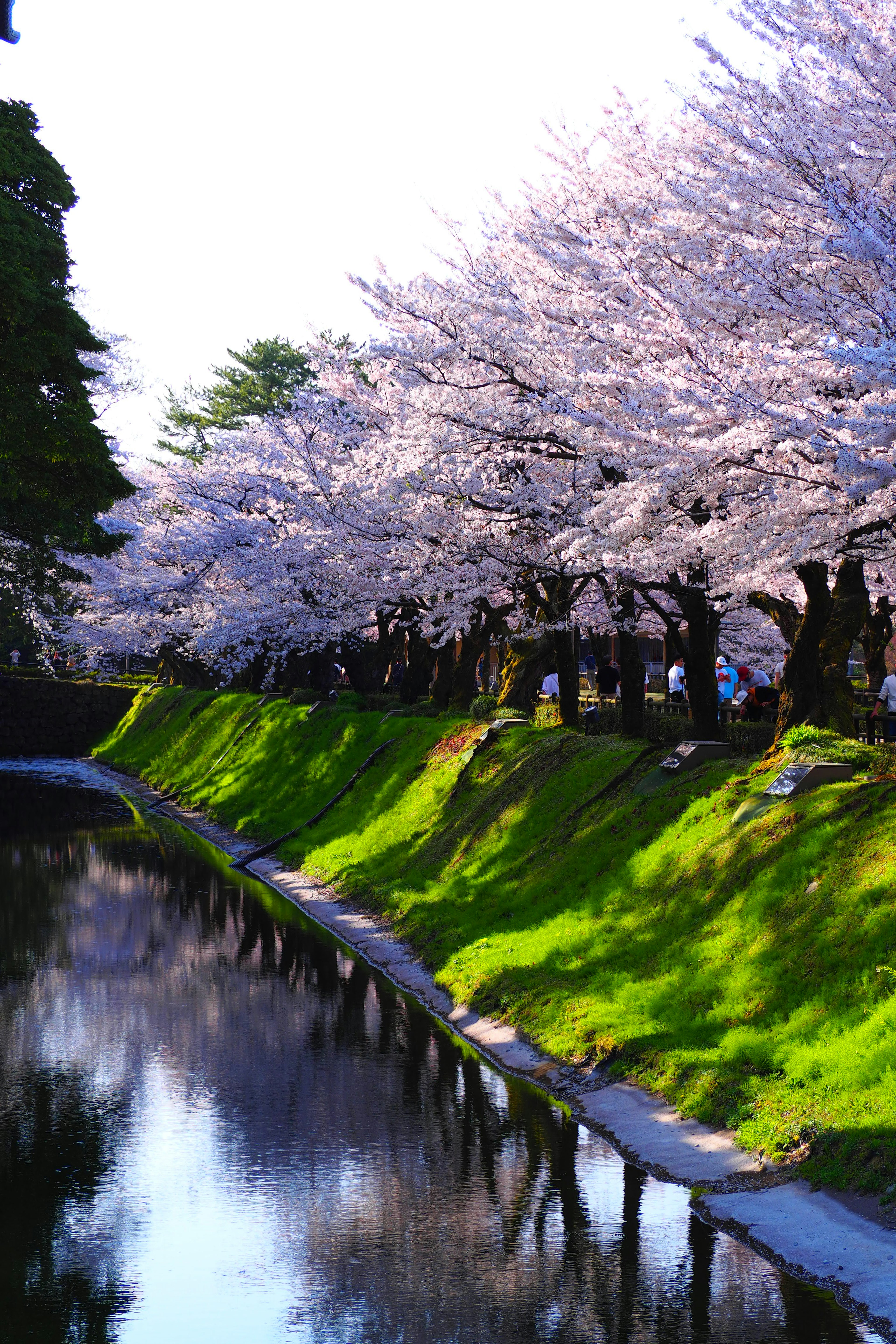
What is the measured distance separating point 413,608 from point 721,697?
728 cm

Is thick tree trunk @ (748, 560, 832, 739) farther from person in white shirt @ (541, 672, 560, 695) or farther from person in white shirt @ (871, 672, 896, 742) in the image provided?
person in white shirt @ (541, 672, 560, 695)

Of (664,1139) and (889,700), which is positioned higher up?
(889,700)

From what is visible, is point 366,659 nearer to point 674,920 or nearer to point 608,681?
point 608,681

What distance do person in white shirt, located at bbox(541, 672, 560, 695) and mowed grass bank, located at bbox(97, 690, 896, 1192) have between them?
5.36 meters

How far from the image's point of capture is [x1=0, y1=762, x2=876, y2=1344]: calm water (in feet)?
25.0

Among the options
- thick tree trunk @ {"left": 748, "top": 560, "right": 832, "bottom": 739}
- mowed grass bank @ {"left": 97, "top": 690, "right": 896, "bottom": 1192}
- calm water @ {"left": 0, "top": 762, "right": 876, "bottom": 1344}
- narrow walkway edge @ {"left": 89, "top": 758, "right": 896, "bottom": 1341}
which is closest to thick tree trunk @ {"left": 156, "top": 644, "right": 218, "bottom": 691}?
mowed grass bank @ {"left": 97, "top": 690, "right": 896, "bottom": 1192}

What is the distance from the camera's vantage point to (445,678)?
30297 millimetres

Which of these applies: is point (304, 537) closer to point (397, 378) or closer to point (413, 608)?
point (413, 608)

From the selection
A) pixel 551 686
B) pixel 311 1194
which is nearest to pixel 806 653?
pixel 311 1194

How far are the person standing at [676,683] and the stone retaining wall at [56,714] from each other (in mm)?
40158

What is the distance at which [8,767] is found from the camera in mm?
55344

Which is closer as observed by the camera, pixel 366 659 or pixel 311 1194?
pixel 311 1194

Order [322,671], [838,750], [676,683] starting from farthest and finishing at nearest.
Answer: [322,671], [676,683], [838,750]

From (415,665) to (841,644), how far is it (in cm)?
2015
